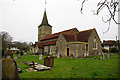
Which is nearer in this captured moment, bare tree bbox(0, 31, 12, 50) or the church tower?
bare tree bbox(0, 31, 12, 50)

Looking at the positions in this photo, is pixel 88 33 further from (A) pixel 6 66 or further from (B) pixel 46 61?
(A) pixel 6 66

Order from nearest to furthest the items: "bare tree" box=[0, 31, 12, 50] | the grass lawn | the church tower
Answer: the grass lawn, "bare tree" box=[0, 31, 12, 50], the church tower

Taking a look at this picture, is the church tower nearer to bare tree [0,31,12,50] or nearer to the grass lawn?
bare tree [0,31,12,50]

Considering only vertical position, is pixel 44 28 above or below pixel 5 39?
above

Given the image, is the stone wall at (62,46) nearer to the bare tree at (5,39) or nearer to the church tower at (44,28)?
the church tower at (44,28)

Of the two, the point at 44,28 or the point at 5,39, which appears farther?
the point at 5,39

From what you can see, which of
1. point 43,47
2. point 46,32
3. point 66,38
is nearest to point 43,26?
point 46,32

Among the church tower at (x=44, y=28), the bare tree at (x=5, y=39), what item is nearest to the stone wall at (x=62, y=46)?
the church tower at (x=44, y=28)

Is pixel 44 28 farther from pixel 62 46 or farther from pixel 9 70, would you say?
pixel 9 70

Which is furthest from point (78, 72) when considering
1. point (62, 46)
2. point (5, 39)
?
point (5, 39)

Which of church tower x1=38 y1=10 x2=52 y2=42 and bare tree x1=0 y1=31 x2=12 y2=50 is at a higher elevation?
church tower x1=38 y1=10 x2=52 y2=42

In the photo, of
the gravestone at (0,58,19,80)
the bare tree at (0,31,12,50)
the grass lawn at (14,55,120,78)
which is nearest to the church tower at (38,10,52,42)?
the bare tree at (0,31,12,50)

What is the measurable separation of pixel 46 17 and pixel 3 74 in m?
44.3

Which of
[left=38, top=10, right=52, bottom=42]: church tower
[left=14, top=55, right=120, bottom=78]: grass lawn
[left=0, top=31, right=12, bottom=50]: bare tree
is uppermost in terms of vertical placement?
[left=38, top=10, right=52, bottom=42]: church tower
